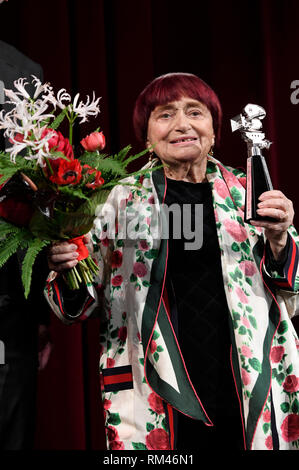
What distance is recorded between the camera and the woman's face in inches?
57.1

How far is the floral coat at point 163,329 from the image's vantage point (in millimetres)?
1276

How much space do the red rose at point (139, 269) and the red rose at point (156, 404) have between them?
0.27 metres

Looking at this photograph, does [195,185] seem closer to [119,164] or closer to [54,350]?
[119,164]

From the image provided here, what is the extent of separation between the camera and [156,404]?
129 cm

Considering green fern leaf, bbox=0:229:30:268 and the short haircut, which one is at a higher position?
the short haircut

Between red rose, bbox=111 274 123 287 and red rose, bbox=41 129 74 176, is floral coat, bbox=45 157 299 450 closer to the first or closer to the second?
red rose, bbox=111 274 123 287

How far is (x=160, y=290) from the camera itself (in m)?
1.33

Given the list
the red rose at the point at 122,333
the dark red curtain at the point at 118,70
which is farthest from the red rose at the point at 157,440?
the dark red curtain at the point at 118,70

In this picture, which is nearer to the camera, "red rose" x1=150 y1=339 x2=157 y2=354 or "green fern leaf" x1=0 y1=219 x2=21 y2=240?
"green fern leaf" x1=0 y1=219 x2=21 y2=240

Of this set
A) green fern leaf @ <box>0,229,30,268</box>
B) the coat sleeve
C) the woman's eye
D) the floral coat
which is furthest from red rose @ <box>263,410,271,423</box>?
the woman's eye

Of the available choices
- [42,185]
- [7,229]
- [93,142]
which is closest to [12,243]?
[7,229]
